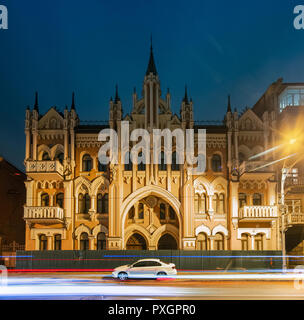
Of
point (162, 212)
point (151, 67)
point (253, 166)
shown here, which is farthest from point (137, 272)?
point (151, 67)

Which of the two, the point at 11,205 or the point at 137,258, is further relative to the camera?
the point at 11,205

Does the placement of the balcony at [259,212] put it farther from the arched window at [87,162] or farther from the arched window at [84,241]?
the arched window at [87,162]

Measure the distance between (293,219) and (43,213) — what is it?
1862cm

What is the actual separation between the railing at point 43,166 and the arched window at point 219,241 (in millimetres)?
12912

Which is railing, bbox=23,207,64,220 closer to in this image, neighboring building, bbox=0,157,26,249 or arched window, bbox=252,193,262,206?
neighboring building, bbox=0,157,26,249

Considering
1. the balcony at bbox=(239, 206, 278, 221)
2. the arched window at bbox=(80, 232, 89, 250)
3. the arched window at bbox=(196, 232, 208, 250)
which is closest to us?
the balcony at bbox=(239, 206, 278, 221)

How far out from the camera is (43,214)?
3188cm

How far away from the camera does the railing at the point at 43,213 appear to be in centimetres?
3177

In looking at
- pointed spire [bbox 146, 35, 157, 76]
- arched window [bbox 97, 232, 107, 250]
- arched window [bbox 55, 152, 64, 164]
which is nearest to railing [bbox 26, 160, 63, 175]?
arched window [bbox 55, 152, 64, 164]

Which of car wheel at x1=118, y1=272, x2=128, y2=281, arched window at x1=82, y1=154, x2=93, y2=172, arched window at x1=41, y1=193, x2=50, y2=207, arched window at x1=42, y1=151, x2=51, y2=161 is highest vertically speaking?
arched window at x1=42, y1=151, x2=51, y2=161

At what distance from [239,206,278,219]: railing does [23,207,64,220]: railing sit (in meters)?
13.5

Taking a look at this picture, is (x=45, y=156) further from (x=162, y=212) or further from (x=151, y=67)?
(x=151, y=67)

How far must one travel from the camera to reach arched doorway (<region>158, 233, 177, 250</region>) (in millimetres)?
34000

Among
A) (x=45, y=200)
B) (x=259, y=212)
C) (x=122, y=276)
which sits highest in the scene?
(x=45, y=200)
